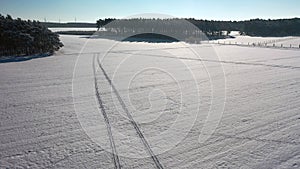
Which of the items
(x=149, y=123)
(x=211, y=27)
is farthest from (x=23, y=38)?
(x=211, y=27)

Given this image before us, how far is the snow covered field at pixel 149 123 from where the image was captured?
4160mm

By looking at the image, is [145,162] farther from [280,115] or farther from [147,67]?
[147,67]

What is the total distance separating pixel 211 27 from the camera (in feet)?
202

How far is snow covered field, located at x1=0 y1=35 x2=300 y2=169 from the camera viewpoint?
416cm

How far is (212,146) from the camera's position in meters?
4.60

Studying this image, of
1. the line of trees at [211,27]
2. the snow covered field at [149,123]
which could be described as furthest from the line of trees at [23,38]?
the line of trees at [211,27]

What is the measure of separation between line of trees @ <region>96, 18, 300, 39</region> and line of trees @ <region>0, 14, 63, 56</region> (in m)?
38.6

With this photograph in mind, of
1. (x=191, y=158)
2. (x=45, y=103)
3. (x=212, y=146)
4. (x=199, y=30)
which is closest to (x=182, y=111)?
(x=212, y=146)

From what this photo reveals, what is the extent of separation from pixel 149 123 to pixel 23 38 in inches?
747

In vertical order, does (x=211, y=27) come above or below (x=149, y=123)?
above

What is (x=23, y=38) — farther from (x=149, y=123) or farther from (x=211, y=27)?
(x=211, y=27)

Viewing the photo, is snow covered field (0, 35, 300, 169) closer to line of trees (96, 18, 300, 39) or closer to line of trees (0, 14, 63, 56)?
line of trees (0, 14, 63, 56)

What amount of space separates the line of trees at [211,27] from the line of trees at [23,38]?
38.6 m

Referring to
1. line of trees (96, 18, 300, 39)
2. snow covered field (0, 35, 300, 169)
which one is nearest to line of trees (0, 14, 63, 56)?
snow covered field (0, 35, 300, 169)
